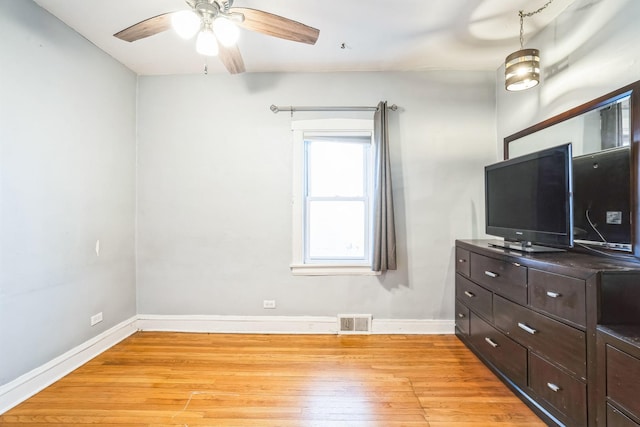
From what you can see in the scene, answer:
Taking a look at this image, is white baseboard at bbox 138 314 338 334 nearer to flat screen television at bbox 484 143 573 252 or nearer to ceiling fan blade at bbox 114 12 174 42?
flat screen television at bbox 484 143 573 252

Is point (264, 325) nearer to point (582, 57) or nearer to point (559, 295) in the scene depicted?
point (559, 295)

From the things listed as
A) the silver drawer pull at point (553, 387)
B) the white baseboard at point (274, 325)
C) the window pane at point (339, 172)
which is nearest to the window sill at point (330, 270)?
the white baseboard at point (274, 325)

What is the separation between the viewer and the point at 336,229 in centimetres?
294

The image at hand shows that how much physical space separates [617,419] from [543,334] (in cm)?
45

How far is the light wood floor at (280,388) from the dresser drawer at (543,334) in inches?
17.6

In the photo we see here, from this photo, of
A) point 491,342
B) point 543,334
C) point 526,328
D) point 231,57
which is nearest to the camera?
point 543,334

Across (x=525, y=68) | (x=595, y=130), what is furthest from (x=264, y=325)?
(x=525, y=68)

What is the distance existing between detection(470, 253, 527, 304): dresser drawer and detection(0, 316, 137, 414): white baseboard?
336cm

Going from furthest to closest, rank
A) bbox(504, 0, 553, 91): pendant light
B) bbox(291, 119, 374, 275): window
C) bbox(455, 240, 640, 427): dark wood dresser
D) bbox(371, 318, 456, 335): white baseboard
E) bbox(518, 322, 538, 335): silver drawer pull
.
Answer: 1. bbox(291, 119, 374, 275): window
2. bbox(371, 318, 456, 335): white baseboard
3. bbox(504, 0, 553, 91): pendant light
4. bbox(518, 322, 538, 335): silver drawer pull
5. bbox(455, 240, 640, 427): dark wood dresser

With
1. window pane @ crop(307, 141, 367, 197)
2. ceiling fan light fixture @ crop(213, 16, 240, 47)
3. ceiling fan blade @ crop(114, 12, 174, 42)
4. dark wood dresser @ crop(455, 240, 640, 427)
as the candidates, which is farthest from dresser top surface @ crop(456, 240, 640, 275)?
ceiling fan blade @ crop(114, 12, 174, 42)

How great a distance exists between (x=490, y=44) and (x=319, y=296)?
284cm

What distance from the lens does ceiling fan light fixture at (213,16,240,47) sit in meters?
1.50

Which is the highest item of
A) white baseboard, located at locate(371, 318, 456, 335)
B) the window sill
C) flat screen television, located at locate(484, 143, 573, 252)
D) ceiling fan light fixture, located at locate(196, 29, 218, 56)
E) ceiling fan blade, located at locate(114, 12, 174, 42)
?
ceiling fan blade, located at locate(114, 12, 174, 42)

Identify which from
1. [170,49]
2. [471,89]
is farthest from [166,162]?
[471,89]
